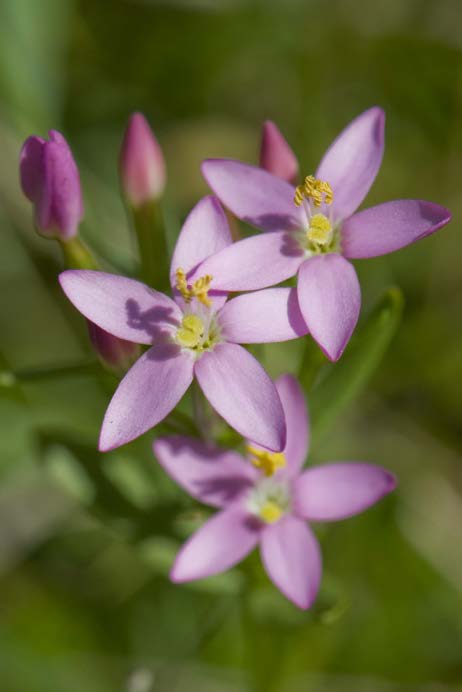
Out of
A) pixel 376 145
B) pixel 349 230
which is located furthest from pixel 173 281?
pixel 376 145

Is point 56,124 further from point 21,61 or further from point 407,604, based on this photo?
point 407,604

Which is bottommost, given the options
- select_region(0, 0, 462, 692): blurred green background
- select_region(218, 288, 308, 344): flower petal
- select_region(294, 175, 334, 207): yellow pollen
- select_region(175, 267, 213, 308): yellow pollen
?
select_region(0, 0, 462, 692): blurred green background

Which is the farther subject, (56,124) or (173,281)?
(56,124)

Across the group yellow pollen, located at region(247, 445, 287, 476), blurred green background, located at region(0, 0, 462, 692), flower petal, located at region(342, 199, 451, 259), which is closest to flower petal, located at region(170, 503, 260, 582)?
yellow pollen, located at region(247, 445, 287, 476)

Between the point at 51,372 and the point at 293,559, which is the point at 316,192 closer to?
the point at 51,372

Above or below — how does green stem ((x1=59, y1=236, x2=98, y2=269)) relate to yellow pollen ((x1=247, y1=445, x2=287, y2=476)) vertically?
above

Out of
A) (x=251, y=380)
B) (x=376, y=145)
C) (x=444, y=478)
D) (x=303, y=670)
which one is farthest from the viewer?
(x=444, y=478)

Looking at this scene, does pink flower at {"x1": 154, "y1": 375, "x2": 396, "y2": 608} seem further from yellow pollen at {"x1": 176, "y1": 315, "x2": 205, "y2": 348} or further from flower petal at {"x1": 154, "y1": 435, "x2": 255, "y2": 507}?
yellow pollen at {"x1": 176, "y1": 315, "x2": 205, "y2": 348}
